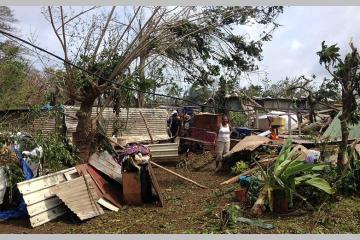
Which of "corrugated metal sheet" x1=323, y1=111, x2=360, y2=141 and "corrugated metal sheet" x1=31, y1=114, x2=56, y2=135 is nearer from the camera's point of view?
"corrugated metal sheet" x1=31, y1=114, x2=56, y2=135

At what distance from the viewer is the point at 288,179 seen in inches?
292

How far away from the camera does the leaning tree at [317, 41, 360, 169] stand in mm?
7582

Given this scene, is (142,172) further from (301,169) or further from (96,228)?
(301,169)

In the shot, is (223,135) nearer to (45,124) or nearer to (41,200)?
(45,124)

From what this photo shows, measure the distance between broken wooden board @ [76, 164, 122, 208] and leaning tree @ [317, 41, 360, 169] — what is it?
4300 millimetres

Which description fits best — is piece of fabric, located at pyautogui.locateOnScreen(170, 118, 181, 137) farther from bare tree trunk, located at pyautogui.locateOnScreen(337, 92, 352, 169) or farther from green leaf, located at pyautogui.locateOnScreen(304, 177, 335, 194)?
green leaf, located at pyautogui.locateOnScreen(304, 177, 335, 194)

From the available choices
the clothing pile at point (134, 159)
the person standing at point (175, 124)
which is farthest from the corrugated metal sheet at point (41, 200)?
the person standing at point (175, 124)

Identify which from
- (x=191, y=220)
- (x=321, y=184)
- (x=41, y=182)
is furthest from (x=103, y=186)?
(x=321, y=184)

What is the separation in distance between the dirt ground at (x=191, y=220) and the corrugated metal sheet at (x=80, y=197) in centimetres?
16

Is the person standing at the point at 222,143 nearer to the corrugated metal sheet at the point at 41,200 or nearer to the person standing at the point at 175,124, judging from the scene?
the person standing at the point at 175,124

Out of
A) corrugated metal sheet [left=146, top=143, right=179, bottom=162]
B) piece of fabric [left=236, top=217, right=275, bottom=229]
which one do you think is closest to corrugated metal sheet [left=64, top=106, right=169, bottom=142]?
corrugated metal sheet [left=146, top=143, right=179, bottom=162]

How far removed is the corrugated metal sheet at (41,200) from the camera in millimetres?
7547

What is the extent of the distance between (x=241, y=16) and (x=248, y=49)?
1.75 m

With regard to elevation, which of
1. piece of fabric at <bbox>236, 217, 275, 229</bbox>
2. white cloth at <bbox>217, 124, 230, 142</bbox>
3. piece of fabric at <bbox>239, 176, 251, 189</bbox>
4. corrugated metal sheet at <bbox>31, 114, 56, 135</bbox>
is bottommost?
piece of fabric at <bbox>236, 217, 275, 229</bbox>
